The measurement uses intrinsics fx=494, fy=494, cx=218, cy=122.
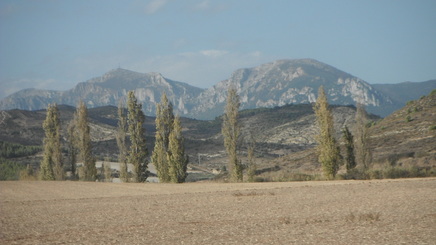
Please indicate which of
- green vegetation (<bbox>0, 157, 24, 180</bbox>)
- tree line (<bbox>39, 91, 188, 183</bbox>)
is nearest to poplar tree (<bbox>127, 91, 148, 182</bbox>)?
tree line (<bbox>39, 91, 188, 183</bbox>)

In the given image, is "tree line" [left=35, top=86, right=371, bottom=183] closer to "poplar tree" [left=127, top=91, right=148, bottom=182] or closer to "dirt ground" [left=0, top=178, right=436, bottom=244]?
"poplar tree" [left=127, top=91, right=148, bottom=182]

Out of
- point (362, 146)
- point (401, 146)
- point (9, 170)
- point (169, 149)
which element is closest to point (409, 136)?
point (401, 146)

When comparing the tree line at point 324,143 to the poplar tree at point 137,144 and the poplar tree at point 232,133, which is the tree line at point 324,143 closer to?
the poplar tree at point 232,133

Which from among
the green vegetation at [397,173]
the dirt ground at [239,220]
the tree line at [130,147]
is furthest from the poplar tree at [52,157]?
the green vegetation at [397,173]

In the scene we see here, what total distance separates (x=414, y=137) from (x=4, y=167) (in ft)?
262

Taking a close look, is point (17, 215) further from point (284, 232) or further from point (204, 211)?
point (284, 232)

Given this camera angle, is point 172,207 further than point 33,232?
Yes

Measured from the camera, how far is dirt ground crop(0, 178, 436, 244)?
738 inches

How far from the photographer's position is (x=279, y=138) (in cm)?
17738

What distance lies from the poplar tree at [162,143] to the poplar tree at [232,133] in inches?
293

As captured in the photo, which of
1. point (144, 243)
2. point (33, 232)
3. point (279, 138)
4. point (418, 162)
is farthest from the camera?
point (279, 138)

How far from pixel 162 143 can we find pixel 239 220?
1595 inches

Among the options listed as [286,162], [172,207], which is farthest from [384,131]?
[172,207]

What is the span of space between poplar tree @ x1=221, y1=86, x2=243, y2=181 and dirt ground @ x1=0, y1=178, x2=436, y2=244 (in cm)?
2197
